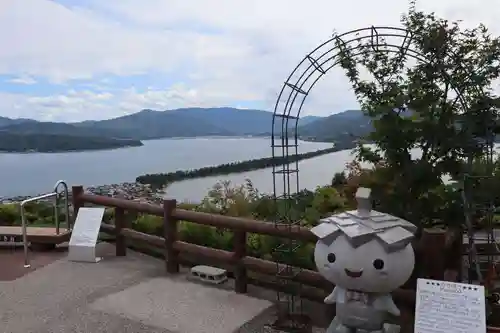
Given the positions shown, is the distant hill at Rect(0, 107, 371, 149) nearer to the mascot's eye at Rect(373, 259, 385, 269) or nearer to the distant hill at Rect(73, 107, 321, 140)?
the distant hill at Rect(73, 107, 321, 140)

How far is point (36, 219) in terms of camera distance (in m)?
8.42

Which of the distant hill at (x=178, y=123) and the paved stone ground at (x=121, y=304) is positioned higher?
the distant hill at (x=178, y=123)

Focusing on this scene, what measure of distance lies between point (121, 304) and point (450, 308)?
9.47 ft

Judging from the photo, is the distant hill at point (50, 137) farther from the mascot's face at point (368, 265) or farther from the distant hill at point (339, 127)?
the mascot's face at point (368, 265)

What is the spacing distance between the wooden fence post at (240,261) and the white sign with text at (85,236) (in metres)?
2.09

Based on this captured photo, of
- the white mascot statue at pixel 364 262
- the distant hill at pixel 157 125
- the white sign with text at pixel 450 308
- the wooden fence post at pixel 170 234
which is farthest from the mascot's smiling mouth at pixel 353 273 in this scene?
the distant hill at pixel 157 125

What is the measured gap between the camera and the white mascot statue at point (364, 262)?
9.18ft

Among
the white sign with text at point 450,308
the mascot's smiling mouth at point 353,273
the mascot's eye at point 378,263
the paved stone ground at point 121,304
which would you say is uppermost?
the mascot's eye at point 378,263

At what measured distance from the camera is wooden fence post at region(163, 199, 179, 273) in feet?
16.7

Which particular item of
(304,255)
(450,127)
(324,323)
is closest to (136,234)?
(304,255)

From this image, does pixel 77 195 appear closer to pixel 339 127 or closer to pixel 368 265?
pixel 339 127

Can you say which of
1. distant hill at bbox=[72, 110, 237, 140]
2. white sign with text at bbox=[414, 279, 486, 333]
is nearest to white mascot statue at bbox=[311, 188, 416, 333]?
white sign with text at bbox=[414, 279, 486, 333]

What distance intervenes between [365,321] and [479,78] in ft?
6.44

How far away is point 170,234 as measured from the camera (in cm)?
512
